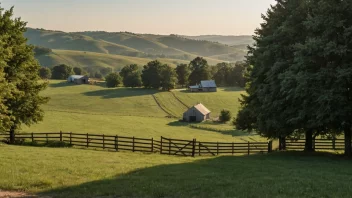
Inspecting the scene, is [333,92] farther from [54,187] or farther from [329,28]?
[54,187]

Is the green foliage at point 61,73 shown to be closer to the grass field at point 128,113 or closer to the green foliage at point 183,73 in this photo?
the grass field at point 128,113

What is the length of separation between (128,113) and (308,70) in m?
58.7

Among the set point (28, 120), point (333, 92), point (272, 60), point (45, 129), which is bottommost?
point (45, 129)

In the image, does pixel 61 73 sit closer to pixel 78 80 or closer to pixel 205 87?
pixel 78 80

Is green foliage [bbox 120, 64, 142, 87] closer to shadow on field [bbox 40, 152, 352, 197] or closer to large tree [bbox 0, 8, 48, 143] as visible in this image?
large tree [bbox 0, 8, 48, 143]

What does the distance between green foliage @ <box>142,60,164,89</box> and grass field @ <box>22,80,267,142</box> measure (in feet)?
14.6

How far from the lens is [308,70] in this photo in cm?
2253

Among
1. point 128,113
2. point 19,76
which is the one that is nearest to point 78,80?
point 128,113

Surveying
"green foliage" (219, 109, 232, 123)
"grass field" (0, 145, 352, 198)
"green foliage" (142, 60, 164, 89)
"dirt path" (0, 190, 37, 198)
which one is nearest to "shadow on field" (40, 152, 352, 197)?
"grass field" (0, 145, 352, 198)

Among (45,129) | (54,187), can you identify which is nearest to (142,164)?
(54,187)

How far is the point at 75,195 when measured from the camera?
42.5ft

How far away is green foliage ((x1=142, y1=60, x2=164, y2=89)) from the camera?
11419 cm

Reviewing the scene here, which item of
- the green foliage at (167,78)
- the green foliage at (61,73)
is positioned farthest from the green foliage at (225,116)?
the green foliage at (61,73)

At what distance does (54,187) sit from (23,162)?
5.71 metres
